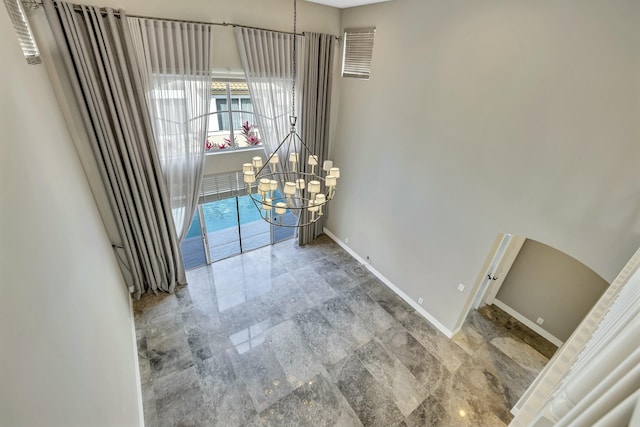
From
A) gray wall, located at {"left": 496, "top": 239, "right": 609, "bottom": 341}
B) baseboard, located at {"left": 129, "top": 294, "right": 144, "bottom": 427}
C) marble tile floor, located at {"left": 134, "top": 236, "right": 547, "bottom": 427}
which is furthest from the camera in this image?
gray wall, located at {"left": 496, "top": 239, "right": 609, "bottom": 341}

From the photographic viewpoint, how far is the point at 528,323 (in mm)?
5105

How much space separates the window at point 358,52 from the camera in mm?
4836

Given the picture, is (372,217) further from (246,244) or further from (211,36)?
(211,36)

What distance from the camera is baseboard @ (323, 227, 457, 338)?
480 centimetres

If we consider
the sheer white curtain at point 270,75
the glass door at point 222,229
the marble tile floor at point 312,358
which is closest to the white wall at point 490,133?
the marble tile floor at point 312,358

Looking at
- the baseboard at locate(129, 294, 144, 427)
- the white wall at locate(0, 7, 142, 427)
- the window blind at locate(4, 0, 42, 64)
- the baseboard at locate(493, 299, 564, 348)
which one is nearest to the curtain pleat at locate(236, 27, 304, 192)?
the window blind at locate(4, 0, 42, 64)

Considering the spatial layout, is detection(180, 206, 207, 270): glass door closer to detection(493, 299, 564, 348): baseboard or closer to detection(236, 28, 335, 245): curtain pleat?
detection(236, 28, 335, 245): curtain pleat

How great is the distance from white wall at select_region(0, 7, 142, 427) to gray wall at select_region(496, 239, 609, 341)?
6.13 meters

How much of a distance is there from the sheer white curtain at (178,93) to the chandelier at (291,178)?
1.06 m

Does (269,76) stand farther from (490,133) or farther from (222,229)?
(222,229)

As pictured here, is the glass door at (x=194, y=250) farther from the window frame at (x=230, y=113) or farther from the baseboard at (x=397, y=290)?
the baseboard at (x=397, y=290)

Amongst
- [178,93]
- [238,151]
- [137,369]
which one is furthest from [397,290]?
[178,93]

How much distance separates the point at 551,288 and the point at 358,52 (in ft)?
17.7

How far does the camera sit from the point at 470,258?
13.5ft
